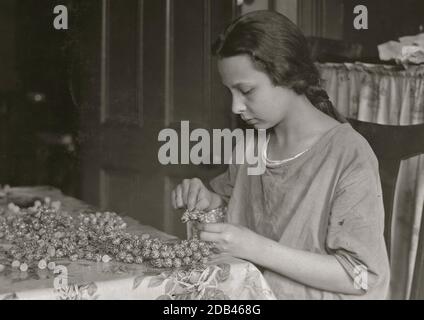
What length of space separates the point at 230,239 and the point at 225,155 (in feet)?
1.84

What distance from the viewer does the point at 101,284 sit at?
0.59 m

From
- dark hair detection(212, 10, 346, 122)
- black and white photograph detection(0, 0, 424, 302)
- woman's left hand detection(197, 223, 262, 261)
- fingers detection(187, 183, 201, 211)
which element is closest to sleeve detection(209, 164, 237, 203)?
black and white photograph detection(0, 0, 424, 302)

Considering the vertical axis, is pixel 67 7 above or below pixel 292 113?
above

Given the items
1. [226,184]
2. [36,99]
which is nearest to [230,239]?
[226,184]

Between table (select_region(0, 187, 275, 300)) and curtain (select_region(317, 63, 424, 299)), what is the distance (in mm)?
408

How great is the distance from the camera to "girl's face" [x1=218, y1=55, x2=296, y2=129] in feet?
2.77

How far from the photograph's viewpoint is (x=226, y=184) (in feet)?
3.46

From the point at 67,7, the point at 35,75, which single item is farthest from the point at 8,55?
the point at 67,7

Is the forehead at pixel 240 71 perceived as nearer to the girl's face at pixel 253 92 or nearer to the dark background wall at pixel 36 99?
the girl's face at pixel 253 92

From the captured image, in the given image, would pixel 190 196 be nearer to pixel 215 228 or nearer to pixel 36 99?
pixel 215 228

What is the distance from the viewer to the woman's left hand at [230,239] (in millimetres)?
688

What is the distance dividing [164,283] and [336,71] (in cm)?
68
